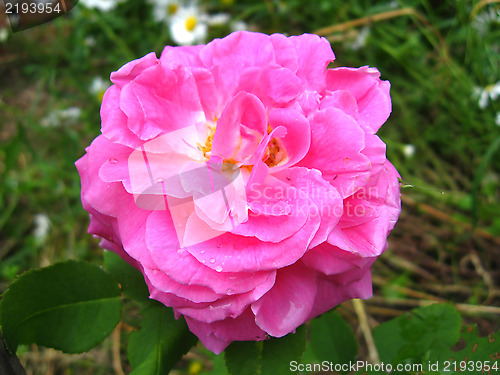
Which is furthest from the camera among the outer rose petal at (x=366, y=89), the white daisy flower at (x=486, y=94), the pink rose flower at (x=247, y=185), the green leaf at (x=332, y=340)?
the white daisy flower at (x=486, y=94)

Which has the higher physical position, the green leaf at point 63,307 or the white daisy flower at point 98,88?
the green leaf at point 63,307

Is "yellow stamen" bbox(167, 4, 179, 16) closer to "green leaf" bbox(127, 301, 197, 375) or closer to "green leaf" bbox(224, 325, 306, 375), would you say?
"green leaf" bbox(127, 301, 197, 375)

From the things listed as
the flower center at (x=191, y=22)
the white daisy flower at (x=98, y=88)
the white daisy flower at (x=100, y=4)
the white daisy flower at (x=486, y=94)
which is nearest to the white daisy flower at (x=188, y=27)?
the flower center at (x=191, y=22)

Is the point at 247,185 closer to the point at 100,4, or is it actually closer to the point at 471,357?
the point at 471,357

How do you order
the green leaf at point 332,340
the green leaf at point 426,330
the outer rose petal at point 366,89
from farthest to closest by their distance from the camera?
the green leaf at point 332,340 → the green leaf at point 426,330 → the outer rose petal at point 366,89

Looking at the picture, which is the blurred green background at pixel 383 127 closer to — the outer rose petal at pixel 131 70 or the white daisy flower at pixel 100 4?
the white daisy flower at pixel 100 4

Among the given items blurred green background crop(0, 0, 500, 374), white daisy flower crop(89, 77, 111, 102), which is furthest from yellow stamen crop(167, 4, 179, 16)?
white daisy flower crop(89, 77, 111, 102)

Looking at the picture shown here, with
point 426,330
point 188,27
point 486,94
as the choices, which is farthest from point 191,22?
point 426,330
